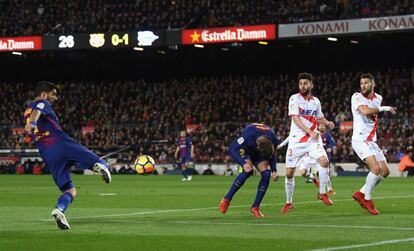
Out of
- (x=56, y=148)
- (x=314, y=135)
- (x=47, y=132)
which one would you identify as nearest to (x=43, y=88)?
(x=47, y=132)

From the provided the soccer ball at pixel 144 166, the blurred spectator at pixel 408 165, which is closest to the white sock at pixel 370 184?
the soccer ball at pixel 144 166

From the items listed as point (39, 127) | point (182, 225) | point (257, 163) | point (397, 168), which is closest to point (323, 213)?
point (257, 163)

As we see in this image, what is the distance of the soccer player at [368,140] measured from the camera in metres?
15.1

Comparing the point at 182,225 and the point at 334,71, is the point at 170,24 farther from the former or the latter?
the point at 182,225

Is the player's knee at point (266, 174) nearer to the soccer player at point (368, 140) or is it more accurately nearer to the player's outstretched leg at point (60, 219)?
the soccer player at point (368, 140)

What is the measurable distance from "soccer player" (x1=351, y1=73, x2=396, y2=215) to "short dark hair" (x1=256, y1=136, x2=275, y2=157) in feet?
5.46

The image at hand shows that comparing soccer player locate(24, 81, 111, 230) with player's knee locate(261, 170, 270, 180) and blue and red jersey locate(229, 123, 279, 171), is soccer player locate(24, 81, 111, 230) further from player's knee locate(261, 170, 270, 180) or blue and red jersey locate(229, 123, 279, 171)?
player's knee locate(261, 170, 270, 180)

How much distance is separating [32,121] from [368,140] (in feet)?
20.1

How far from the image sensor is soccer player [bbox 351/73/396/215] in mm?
15141

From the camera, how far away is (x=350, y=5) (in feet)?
146

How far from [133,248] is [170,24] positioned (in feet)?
134

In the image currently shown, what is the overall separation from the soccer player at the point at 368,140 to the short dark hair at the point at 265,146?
167cm

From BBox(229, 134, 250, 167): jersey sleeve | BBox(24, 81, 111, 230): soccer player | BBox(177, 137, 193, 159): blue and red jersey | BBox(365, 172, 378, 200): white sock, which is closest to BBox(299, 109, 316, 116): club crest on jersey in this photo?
BBox(229, 134, 250, 167): jersey sleeve

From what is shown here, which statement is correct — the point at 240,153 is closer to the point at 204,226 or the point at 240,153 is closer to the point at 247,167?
the point at 247,167
